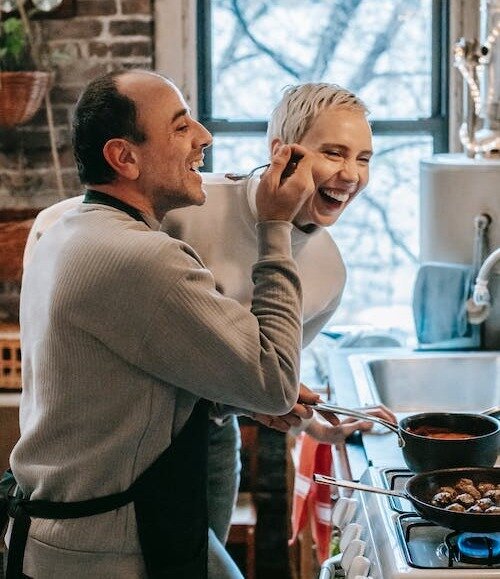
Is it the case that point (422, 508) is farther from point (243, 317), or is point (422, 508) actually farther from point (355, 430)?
point (355, 430)

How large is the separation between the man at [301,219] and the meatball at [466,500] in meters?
0.53

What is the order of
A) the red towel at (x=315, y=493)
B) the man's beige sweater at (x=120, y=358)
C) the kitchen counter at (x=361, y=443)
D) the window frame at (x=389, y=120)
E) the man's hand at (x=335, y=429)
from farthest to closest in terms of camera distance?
the window frame at (x=389, y=120)
the red towel at (x=315, y=493)
the man's hand at (x=335, y=429)
the kitchen counter at (x=361, y=443)
the man's beige sweater at (x=120, y=358)

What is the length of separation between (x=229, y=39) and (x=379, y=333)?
3.81 feet

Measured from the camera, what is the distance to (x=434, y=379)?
3025mm

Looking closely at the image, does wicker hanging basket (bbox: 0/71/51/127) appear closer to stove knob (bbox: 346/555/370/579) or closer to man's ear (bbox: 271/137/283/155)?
man's ear (bbox: 271/137/283/155)

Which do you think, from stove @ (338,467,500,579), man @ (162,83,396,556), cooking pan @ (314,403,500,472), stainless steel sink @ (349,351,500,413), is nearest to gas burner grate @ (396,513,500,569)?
stove @ (338,467,500,579)

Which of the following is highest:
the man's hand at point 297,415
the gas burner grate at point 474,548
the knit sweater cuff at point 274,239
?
the knit sweater cuff at point 274,239

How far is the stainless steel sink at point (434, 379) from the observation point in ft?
9.71

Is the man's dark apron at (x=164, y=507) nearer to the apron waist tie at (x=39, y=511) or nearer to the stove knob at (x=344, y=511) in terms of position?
the apron waist tie at (x=39, y=511)

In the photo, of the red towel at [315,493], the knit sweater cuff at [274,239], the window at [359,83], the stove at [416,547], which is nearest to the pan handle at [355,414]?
the stove at [416,547]

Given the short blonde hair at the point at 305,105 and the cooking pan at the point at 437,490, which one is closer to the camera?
the cooking pan at the point at 437,490

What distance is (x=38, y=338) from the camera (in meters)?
1.67

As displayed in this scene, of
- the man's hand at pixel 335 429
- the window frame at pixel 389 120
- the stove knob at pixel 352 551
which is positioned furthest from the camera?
the window frame at pixel 389 120

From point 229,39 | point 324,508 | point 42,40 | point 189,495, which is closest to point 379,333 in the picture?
point 324,508
